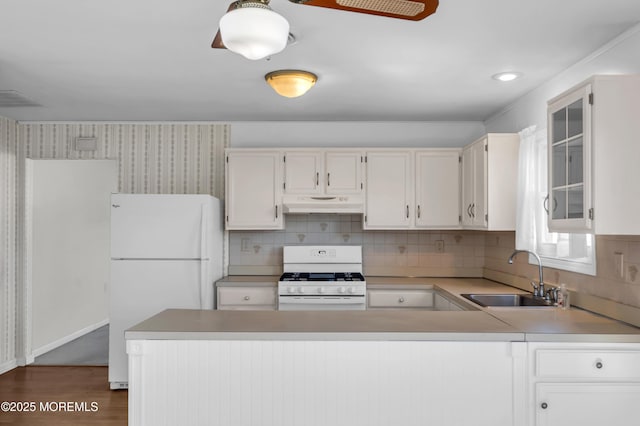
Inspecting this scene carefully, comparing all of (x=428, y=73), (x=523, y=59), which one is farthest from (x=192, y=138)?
(x=523, y=59)

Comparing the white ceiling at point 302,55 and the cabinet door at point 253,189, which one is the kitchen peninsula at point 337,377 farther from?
the cabinet door at point 253,189

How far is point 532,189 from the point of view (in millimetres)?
3340

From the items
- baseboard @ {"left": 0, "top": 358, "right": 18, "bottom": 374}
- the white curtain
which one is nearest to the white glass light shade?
the white curtain

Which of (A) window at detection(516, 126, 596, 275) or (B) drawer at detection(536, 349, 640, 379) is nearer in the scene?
(B) drawer at detection(536, 349, 640, 379)

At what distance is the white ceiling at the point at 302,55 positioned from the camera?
2.25 metres

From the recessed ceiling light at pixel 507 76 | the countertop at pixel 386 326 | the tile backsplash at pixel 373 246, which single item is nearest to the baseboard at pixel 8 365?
the tile backsplash at pixel 373 246

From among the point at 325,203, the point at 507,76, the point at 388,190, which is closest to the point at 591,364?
the point at 507,76

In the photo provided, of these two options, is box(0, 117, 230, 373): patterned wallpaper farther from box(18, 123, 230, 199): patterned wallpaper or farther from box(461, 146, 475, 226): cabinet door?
box(461, 146, 475, 226): cabinet door

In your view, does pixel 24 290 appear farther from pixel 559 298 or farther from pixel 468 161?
pixel 559 298

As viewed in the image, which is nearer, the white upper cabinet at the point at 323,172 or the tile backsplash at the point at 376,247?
the white upper cabinet at the point at 323,172

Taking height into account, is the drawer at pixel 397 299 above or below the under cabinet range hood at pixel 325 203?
below

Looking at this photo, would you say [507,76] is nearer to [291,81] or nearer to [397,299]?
[291,81]

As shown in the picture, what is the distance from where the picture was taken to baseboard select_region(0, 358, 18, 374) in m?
4.33

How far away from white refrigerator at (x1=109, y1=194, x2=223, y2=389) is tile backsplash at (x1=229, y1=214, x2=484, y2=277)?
2.60ft
